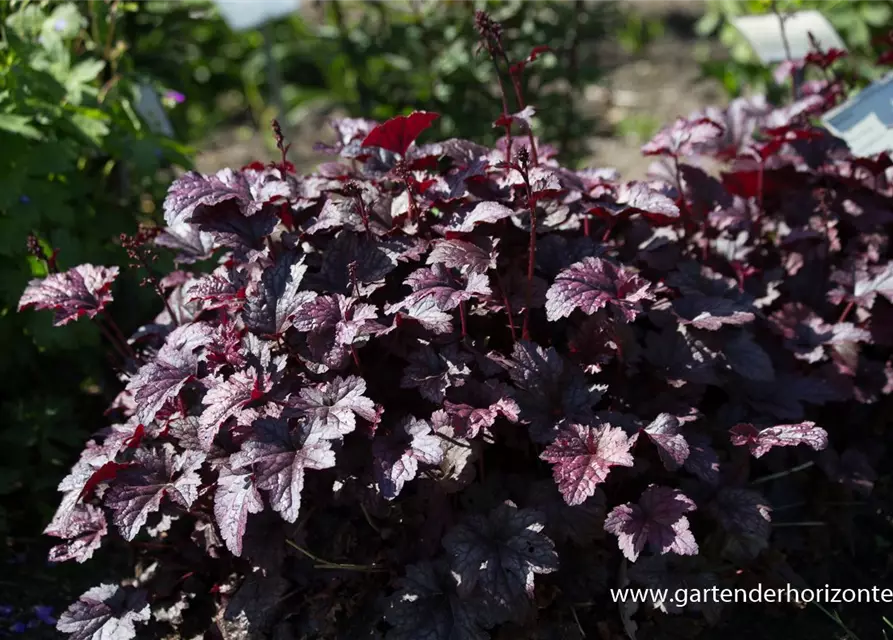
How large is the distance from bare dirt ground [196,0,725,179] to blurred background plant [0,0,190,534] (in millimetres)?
2045

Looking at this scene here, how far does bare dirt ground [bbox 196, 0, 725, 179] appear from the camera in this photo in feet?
17.5

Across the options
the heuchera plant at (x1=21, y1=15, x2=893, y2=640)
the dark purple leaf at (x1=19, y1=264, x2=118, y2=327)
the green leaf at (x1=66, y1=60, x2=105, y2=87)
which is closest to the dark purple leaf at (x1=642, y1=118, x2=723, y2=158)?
the heuchera plant at (x1=21, y1=15, x2=893, y2=640)

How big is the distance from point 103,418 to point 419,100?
2016 millimetres

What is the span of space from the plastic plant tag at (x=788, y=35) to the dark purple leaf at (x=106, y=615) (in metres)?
2.64

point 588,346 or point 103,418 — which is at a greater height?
point 588,346

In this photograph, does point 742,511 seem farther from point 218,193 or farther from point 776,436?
point 218,193

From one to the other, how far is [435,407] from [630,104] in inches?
167

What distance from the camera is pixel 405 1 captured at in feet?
14.4

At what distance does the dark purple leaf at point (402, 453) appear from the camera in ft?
6.13

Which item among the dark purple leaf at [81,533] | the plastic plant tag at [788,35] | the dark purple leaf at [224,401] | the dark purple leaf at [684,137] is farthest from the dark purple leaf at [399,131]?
the plastic plant tag at [788,35]

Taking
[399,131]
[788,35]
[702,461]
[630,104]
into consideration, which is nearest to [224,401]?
[399,131]

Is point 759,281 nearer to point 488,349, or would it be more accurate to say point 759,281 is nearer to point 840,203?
point 840,203

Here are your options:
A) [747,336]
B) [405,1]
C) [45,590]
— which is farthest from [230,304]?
[405,1]

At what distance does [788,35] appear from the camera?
127 inches
